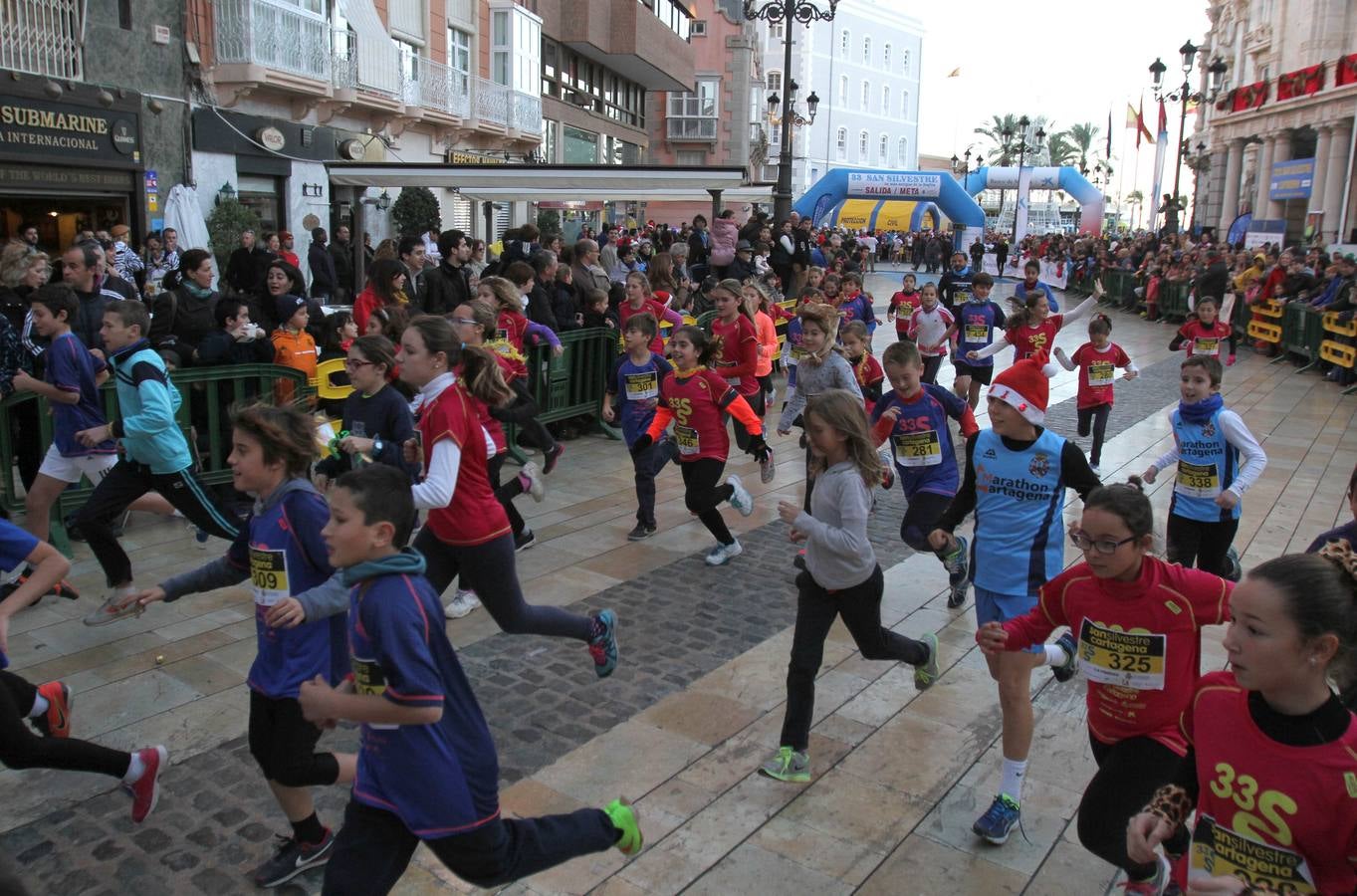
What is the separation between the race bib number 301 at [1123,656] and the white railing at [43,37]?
51.4ft

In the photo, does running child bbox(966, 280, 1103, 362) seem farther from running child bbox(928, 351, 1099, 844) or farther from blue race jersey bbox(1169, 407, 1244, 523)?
running child bbox(928, 351, 1099, 844)

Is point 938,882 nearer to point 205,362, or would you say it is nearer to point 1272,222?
point 205,362

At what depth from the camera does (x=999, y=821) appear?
4031mm

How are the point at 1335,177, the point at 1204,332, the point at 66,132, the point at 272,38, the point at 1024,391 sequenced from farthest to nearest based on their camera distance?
the point at 1335,177 → the point at 272,38 → the point at 66,132 → the point at 1204,332 → the point at 1024,391

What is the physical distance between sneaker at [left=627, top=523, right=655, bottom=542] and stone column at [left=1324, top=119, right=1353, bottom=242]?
1615 inches

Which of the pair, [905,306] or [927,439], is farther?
[905,306]

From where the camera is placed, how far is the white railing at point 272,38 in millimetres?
17562

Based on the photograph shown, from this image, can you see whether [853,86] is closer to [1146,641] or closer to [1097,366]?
[1097,366]

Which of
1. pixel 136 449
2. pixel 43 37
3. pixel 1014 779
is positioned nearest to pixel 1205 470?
pixel 1014 779

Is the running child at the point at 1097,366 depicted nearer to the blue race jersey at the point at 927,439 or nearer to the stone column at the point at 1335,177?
the blue race jersey at the point at 927,439

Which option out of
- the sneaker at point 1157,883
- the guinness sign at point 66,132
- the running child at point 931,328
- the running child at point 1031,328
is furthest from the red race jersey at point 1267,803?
the guinness sign at point 66,132

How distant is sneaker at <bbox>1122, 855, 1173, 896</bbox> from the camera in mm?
3383

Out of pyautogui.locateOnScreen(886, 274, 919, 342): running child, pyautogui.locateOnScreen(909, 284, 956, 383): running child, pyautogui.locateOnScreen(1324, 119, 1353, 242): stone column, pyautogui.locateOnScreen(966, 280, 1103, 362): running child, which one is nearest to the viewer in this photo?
pyautogui.locateOnScreen(966, 280, 1103, 362): running child

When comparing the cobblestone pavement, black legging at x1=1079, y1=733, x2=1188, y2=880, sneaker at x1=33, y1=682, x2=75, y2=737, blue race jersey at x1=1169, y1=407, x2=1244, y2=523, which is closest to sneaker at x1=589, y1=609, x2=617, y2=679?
the cobblestone pavement
